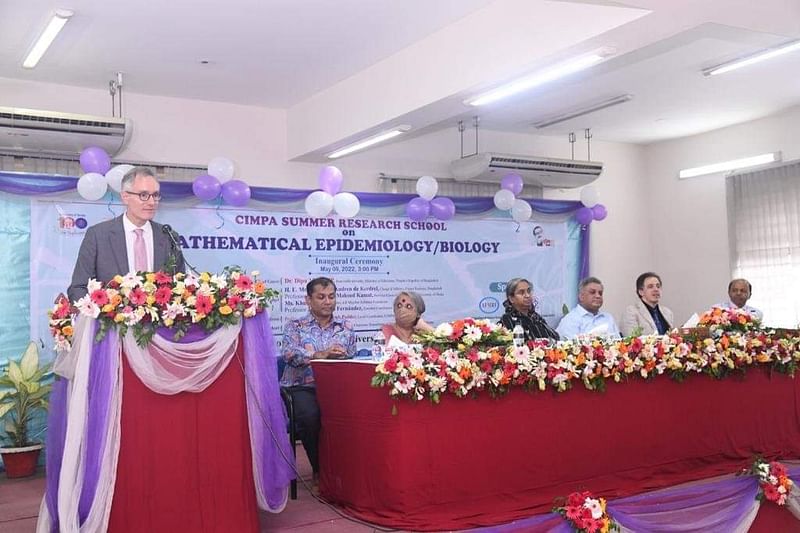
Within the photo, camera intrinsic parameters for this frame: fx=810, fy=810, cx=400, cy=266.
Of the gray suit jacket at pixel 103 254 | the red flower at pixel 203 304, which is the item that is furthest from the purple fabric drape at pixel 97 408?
the gray suit jacket at pixel 103 254

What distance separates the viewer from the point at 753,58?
6.45 metres

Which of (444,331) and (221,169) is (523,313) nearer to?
(444,331)

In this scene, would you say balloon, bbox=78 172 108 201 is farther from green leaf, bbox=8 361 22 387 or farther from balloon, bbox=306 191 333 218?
balloon, bbox=306 191 333 218

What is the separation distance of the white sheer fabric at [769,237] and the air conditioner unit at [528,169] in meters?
1.67

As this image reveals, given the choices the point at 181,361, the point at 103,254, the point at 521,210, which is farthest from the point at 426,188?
the point at 181,361

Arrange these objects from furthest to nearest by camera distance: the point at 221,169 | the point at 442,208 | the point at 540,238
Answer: the point at 540,238
the point at 442,208
the point at 221,169

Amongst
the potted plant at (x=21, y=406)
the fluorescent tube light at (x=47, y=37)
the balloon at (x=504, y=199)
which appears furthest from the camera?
the balloon at (x=504, y=199)

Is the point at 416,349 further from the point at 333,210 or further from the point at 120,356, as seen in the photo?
the point at 333,210

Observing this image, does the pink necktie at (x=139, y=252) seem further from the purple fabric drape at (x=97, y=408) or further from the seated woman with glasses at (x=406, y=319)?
the seated woman with glasses at (x=406, y=319)

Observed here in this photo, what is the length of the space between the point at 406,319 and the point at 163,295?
2312 millimetres

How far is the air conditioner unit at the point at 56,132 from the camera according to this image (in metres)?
6.16

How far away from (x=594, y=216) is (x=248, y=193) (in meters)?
4.12

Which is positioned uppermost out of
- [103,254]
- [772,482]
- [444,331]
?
[103,254]

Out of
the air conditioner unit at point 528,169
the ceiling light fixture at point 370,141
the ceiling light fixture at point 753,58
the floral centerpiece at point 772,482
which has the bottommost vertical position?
the floral centerpiece at point 772,482
